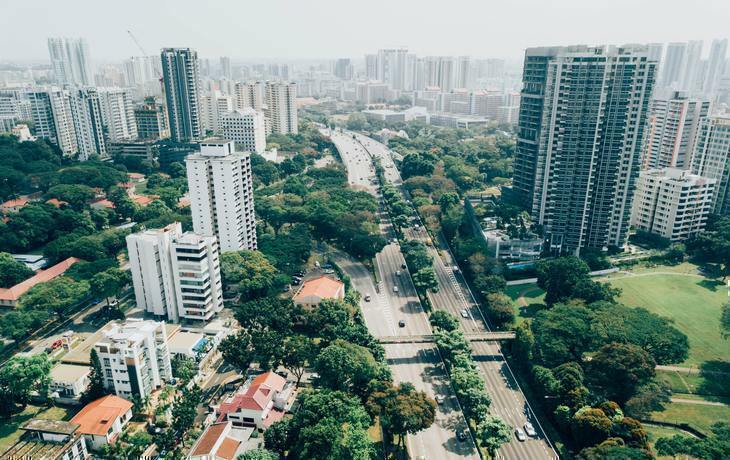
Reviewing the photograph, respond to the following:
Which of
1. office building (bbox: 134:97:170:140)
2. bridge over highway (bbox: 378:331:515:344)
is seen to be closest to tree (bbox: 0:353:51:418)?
bridge over highway (bbox: 378:331:515:344)

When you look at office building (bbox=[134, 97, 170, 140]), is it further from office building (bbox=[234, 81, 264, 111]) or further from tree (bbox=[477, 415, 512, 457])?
tree (bbox=[477, 415, 512, 457])

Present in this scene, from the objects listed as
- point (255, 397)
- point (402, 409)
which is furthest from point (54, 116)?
point (402, 409)

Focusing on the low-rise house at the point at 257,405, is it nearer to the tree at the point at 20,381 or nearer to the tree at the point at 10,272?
the tree at the point at 20,381

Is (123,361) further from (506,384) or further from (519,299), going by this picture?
(519,299)

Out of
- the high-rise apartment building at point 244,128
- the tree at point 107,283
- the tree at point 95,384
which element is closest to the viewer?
the tree at point 95,384

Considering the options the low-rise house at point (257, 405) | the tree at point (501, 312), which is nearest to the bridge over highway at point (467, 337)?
the tree at point (501, 312)

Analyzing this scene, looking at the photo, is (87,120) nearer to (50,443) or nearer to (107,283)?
(107,283)

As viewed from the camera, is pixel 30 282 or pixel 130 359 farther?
pixel 30 282
